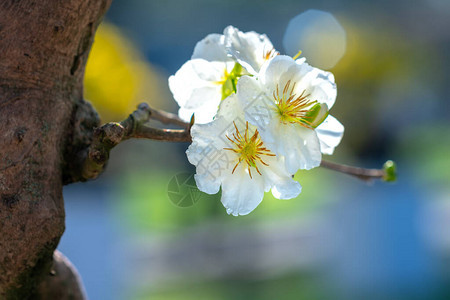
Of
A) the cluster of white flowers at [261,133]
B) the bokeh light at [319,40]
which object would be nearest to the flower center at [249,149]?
the cluster of white flowers at [261,133]

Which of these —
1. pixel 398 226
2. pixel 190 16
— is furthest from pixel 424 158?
pixel 190 16

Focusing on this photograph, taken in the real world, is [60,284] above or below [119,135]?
below

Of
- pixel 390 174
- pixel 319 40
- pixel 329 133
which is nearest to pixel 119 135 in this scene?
pixel 329 133

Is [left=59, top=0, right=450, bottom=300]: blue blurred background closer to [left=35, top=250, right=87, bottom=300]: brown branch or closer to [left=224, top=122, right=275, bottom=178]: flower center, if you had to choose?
[left=35, top=250, right=87, bottom=300]: brown branch

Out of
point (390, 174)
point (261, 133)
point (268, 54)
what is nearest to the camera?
point (261, 133)

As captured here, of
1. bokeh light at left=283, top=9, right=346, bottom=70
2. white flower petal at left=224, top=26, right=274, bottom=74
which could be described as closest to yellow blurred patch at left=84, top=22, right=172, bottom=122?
white flower petal at left=224, top=26, right=274, bottom=74

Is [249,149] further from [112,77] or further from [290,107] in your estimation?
[112,77]

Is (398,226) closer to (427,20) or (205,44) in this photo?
(205,44)
